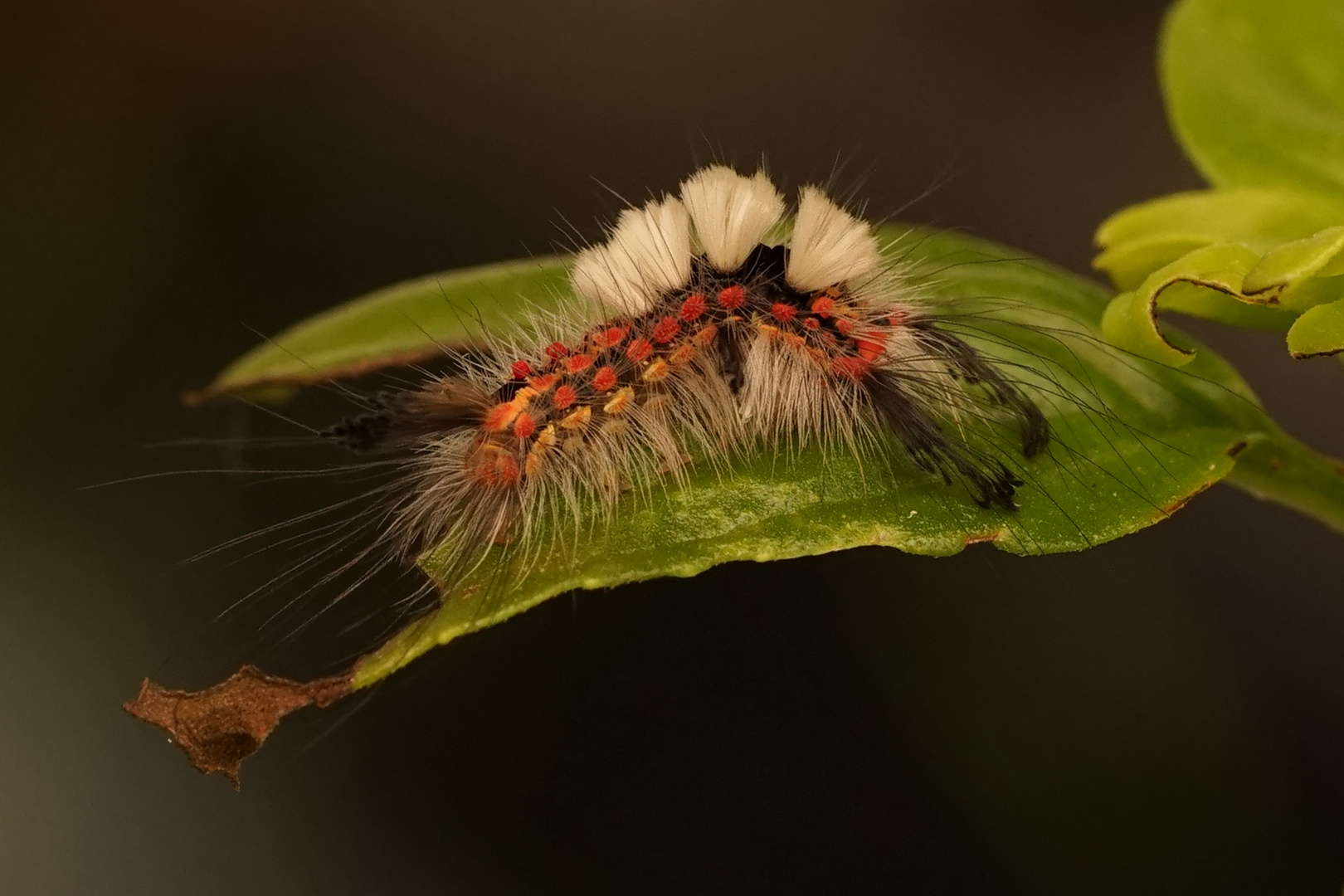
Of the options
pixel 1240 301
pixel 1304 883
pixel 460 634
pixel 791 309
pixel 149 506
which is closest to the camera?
pixel 460 634

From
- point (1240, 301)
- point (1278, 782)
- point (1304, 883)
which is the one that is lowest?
point (1304, 883)

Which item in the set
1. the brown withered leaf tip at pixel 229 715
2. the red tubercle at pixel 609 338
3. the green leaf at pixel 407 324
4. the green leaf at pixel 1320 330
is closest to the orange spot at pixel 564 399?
the red tubercle at pixel 609 338

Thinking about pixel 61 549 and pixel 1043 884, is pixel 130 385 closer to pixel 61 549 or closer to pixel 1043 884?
pixel 61 549

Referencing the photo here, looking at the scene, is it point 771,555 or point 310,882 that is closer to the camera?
point 771,555

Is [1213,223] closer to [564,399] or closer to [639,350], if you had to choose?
[639,350]

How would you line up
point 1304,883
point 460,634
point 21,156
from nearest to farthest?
point 460,634
point 1304,883
point 21,156

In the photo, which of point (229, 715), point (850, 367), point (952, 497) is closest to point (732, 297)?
point (850, 367)

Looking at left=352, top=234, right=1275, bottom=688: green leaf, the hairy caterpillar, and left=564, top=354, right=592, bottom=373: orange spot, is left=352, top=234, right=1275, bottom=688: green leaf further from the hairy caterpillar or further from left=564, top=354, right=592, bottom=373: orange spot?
left=564, top=354, right=592, bottom=373: orange spot

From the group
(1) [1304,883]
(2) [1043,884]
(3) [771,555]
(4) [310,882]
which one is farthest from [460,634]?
(1) [1304,883]

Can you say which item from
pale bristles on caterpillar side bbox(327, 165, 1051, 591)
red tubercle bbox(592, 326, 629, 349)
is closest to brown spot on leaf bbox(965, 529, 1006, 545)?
pale bristles on caterpillar side bbox(327, 165, 1051, 591)
